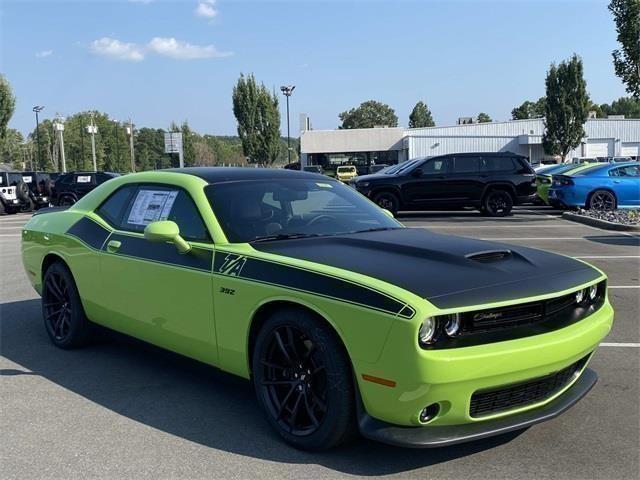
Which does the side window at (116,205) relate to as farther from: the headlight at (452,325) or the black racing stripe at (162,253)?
the headlight at (452,325)

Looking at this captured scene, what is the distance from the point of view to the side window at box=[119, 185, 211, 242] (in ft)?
13.4

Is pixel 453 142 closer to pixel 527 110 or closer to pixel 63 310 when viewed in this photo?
pixel 63 310

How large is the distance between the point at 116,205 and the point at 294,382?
2.47m

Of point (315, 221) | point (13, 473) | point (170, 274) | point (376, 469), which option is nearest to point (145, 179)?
Answer: point (170, 274)

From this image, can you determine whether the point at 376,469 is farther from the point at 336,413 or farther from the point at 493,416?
the point at 493,416

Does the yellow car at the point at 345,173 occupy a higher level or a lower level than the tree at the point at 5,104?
lower

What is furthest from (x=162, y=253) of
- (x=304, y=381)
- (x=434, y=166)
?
(x=434, y=166)

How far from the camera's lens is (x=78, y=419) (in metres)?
3.83

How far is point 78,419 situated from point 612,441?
3.18 meters

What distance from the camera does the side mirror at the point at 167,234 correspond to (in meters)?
3.87

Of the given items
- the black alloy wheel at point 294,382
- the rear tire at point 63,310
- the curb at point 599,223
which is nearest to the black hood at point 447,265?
the black alloy wheel at point 294,382

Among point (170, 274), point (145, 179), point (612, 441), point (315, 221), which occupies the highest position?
point (145, 179)

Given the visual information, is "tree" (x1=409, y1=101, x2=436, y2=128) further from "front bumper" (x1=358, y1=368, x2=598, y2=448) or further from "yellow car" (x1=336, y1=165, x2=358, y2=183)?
"front bumper" (x1=358, y1=368, x2=598, y2=448)

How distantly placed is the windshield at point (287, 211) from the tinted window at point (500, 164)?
548 inches
